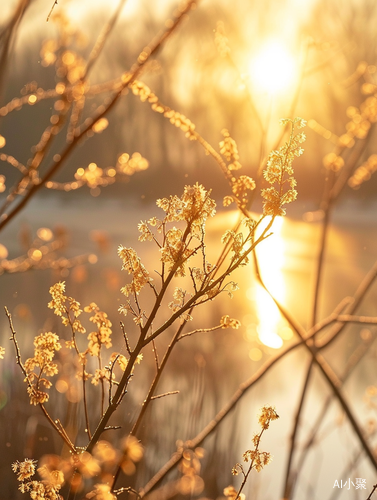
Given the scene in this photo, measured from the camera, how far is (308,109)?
5.45 feet

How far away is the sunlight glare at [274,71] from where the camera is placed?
103 centimetres

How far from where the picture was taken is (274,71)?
3.51ft

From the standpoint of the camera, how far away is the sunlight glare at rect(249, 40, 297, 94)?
3.39 ft

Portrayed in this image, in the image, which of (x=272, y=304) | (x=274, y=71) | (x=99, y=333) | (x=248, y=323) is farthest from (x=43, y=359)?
(x=248, y=323)

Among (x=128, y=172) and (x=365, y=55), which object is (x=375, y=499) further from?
(x=365, y=55)

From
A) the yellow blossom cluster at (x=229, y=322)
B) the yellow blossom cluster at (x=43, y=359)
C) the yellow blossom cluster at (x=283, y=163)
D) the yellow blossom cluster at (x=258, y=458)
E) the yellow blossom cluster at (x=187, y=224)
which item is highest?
the yellow blossom cluster at (x=283, y=163)

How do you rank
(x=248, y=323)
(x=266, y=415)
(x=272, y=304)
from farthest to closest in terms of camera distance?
1. (x=248, y=323)
2. (x=272, y=304)
3. (x=266, y=415)

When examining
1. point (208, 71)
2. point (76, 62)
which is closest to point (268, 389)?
point (208, 71)

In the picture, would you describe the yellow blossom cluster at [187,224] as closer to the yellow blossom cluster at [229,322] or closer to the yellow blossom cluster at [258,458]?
the yellow blossom cluster at [229,322]

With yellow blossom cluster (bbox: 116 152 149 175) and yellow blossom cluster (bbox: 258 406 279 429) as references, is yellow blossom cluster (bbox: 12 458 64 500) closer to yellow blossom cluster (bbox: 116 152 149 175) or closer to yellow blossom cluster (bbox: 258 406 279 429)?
yellow blossom cluster (bbox: 258 406 279 429)

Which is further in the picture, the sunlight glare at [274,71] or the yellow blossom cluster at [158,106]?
the sunlight glare at [274,71]

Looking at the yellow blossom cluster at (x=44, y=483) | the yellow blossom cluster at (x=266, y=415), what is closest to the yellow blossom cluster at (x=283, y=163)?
the yellow blossom cluster at (x=266, y=415)

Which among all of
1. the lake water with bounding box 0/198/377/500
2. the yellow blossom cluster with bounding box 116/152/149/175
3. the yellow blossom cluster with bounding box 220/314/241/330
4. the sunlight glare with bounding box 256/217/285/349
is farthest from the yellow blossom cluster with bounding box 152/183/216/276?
the sunlight glare with bounding box 256/217/285/349

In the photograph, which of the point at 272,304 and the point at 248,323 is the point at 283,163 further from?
the point at 248,323
